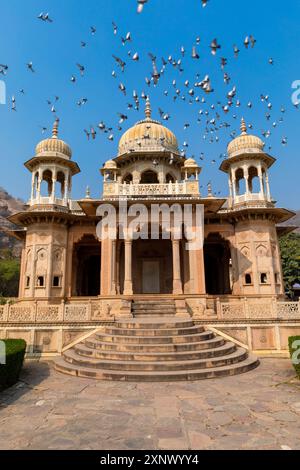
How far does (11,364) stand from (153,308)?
842cm

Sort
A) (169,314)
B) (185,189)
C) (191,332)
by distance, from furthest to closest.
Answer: (185,189), (169,314), (191,332)

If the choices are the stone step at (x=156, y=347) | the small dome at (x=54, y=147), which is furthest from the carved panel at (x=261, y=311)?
the small dome at (x=54, y=147)

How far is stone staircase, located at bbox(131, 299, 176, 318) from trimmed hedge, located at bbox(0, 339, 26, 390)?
6500mm

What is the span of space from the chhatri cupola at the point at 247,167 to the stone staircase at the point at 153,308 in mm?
9285

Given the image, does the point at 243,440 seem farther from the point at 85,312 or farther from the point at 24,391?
the point at 85,312

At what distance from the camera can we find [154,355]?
952 centimetres

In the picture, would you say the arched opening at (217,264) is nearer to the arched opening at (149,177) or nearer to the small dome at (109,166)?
the arched opening at (149,177)

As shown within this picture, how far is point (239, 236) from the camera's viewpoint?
20062mm

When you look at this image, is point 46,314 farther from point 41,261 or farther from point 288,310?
point 288,310

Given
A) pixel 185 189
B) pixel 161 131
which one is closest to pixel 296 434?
pixel 185 189

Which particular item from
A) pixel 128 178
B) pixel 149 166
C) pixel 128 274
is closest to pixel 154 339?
pixel 128 274

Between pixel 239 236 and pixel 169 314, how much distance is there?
27.8 ft

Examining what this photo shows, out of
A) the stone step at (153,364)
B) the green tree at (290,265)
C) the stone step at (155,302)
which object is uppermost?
the green tree at (290,265)

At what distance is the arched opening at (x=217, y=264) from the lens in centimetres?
2278
